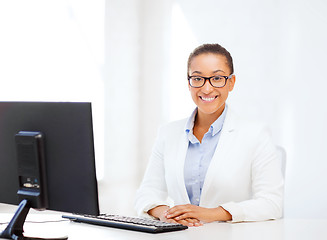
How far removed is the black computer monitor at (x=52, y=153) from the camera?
5.45 ft

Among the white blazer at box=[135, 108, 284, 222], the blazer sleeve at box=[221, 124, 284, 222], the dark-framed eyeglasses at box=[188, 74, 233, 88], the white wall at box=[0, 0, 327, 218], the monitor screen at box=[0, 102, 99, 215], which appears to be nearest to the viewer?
the monitor screen at box=[0, 102, 99, 215]

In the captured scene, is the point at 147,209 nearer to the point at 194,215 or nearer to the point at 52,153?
the point at 194,215

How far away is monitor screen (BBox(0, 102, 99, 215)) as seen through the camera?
5.45 ft

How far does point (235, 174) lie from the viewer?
7.69 feet

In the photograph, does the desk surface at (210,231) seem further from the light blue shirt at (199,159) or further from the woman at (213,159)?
the light blue shirt at (199,159)

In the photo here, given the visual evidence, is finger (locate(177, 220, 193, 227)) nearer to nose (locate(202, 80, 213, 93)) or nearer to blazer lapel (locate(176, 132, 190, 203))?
blazer lapel (locate(176, 132, 190, 203))

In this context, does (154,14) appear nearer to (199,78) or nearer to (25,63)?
(25,63)

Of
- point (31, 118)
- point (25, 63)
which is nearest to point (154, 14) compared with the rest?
point (25, 63)

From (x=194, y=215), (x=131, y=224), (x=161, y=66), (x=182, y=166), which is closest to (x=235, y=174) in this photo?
(x=182, y=166)

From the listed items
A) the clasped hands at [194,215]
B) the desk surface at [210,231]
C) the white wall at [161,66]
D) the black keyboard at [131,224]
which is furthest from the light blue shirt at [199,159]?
the white wall at [161,66]

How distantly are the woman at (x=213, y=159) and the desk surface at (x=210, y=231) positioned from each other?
211 mm

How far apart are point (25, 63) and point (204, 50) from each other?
1599 millimetres

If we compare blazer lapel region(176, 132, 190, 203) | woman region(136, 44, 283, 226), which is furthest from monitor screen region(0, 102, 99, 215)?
blazer lapel region(176, 132, 190, 203)

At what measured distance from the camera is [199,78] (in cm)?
241
